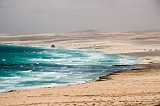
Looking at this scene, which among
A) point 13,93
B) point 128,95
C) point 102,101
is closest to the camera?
point 102,101

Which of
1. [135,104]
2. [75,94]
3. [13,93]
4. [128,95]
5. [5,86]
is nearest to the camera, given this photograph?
[135,104]

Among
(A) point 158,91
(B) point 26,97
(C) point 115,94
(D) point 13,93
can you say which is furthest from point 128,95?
(D) point 13,93

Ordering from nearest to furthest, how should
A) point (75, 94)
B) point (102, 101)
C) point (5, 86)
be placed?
1. point (102, 101)
2. point (75, 94)
3. point (5, 86)

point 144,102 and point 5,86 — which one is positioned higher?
point 5,86

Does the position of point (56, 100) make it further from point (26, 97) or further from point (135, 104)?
point (135, 104)

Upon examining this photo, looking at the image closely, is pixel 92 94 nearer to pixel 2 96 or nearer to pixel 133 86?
pixel 133 86

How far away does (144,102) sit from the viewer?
79.9 feet

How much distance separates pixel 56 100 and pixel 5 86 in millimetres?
14520

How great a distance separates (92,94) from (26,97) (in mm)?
6179

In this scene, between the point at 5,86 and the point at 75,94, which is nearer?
the point at 75,94

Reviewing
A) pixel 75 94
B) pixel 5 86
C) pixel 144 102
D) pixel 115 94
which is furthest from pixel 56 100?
pixel 5 86

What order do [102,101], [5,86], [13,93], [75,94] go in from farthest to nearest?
1. [5,86]
2. [13,93]
3. [75,94]
4. [102,101]

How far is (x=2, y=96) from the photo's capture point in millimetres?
30844

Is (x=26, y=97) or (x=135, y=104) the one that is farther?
(x=26, y=97)
